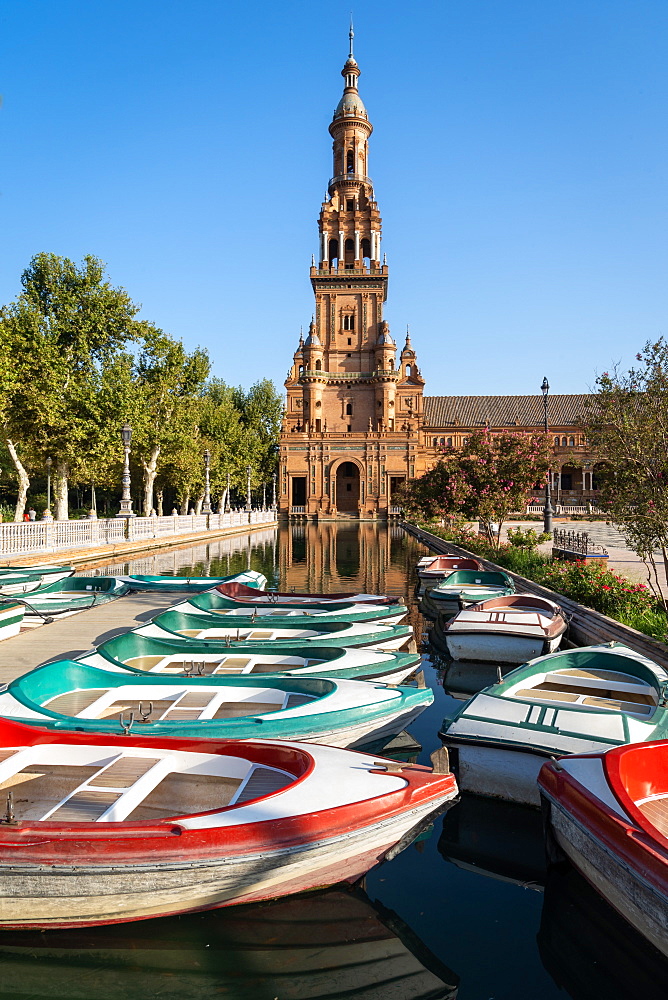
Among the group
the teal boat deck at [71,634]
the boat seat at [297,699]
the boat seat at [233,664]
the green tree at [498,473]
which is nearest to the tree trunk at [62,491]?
the teal boat deck at [71,634]

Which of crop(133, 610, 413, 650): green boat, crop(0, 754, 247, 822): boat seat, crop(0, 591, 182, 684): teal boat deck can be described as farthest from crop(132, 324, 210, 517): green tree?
crop(0, 754, 247, 822): boat seat

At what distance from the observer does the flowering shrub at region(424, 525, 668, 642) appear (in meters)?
11.1

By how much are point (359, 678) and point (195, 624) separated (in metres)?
3.29

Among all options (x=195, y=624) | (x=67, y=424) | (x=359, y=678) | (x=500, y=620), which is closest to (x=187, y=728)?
(x=359, y=678)

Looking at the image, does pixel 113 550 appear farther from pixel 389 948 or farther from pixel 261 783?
pixel 389 948

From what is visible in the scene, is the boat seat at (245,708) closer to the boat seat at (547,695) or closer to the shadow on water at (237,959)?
the shadow on water at (237,959)

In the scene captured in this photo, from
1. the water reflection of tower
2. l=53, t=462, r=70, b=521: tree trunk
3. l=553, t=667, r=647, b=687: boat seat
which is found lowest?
the water reflection of tower

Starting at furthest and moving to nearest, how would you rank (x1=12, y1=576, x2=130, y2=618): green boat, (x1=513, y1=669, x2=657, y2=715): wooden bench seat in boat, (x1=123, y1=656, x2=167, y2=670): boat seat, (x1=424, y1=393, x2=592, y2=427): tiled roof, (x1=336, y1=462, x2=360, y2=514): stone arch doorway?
(x1=424, y1=393, x2=592, y2=427): tiled roof → (x1=336, y1=462, x2=360, y2=514): stone arch doorway → (x1=12, y1=576, x2=130, y2=618): green boat → (x1=123, y1=656, x2=167, y2=670): boat seat → (x1=513, y1=669, x2=657, y2=715): wooden bench seat in boat

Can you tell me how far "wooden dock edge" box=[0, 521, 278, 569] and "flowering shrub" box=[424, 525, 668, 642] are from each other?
52.1ft

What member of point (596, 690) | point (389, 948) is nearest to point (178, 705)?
point (389, 948)

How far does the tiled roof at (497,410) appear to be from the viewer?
8681 centimetres

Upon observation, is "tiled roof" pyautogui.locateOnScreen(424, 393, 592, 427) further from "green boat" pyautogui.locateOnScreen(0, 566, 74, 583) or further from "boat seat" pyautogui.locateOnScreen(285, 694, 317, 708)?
"boat seat" pyautogui.locateOnScreen(285, 694, 317, 708)

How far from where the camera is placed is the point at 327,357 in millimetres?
75000

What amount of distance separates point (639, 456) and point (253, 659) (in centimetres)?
716
